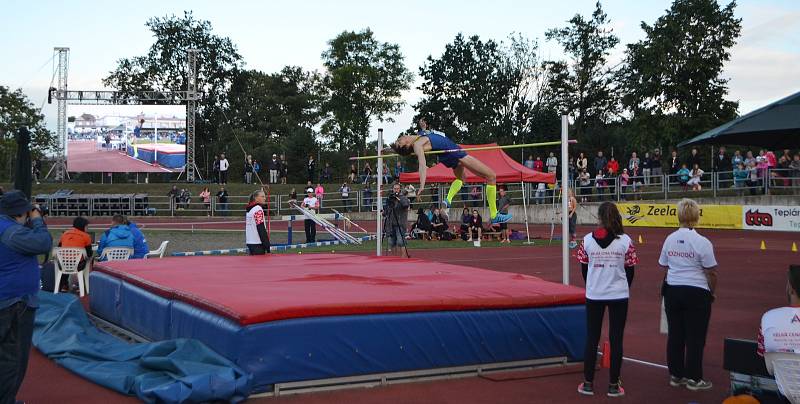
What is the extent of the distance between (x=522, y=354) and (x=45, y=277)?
316 inches

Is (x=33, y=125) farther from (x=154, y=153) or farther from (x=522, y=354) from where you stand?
(x=522, y=354)

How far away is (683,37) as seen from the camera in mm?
46250

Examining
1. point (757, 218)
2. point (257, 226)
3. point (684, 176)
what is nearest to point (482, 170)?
point (257, 226)

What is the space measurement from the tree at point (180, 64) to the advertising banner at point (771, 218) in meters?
45.0

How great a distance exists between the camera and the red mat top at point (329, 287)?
6.40 m

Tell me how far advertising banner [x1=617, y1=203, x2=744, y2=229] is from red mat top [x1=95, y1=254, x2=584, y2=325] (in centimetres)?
1812

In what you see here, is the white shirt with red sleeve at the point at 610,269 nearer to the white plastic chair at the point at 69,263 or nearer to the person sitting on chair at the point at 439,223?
the white plastic chair at the point at 69,263

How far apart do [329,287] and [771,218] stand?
20444 millimetres

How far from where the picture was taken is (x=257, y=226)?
11.8 m

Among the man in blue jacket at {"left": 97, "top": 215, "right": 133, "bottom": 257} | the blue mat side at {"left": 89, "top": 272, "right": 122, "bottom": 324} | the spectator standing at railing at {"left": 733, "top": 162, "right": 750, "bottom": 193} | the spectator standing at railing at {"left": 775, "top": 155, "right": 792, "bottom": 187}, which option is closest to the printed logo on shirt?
the spectator standing at railing at {"left": 733, "top": 162, "right": 750, "bottom": 193}

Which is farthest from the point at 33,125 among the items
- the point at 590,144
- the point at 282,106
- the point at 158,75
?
the point at 590,144

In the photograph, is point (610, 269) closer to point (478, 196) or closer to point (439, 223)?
point (439, 223)

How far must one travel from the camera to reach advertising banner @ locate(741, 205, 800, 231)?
76.7ft

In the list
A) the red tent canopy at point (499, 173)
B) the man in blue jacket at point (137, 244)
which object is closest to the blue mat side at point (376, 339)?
the man in blue jacket at point (137, 244)
